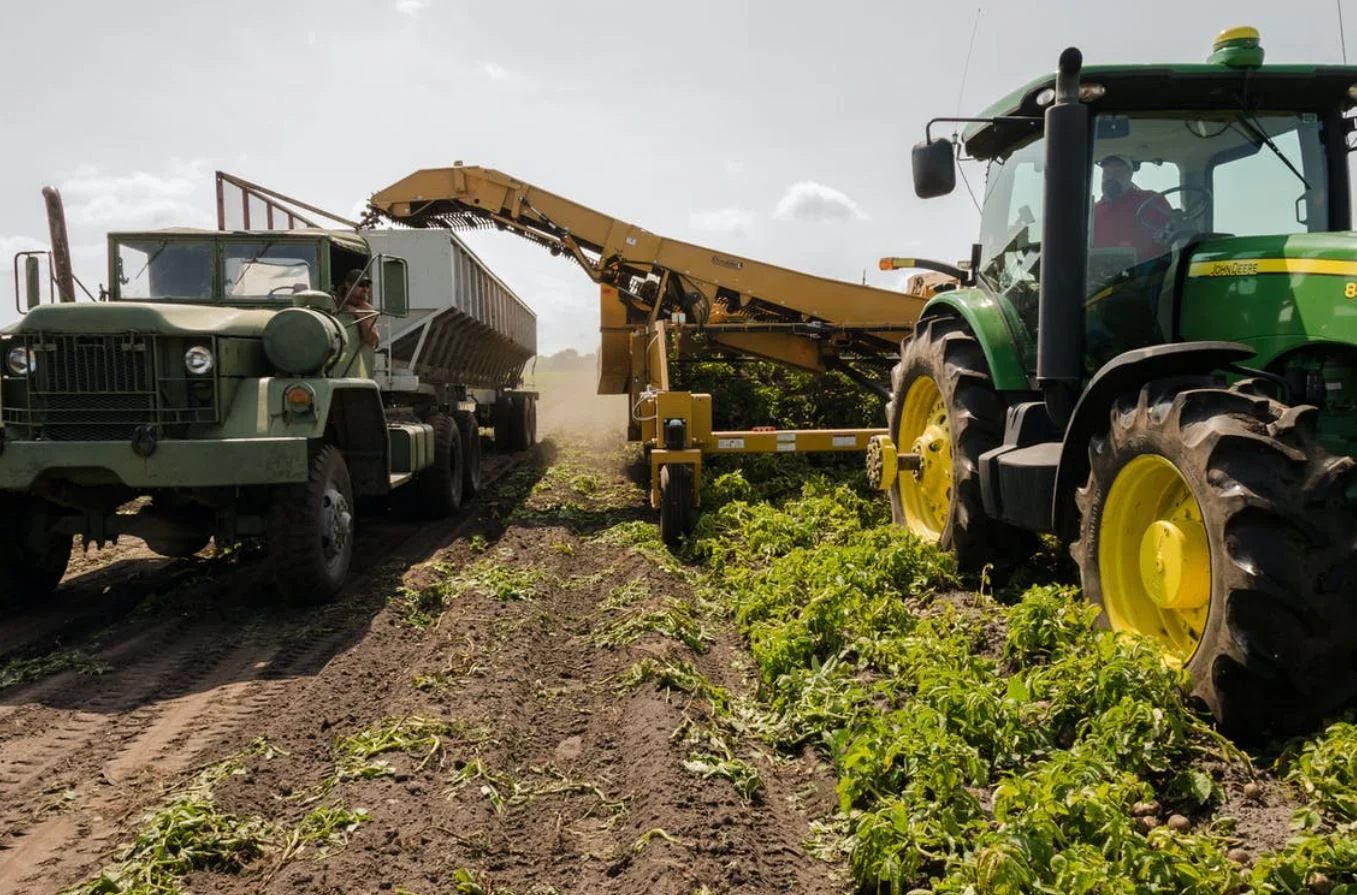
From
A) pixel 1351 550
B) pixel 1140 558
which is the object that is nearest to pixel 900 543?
pixel 1140 558

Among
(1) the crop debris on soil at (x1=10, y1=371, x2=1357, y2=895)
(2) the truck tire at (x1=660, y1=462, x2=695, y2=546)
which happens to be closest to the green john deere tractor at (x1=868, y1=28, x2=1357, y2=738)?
(1) the crop debris on soil at (x1=10, y1=371, x2=1357, y2=895)

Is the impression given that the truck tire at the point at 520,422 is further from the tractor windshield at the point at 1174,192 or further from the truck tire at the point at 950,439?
the tractor windshield at the point at 1174,192

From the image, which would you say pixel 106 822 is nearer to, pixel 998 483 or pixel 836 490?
pixel 998 483

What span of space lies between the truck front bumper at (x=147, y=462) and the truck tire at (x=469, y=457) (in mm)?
5126

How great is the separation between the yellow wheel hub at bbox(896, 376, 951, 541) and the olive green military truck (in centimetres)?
380

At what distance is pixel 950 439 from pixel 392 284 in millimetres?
4519

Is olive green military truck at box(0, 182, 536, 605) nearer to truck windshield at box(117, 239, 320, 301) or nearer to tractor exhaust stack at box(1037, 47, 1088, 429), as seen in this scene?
truck windshield at box(117, 239, 320, 301)

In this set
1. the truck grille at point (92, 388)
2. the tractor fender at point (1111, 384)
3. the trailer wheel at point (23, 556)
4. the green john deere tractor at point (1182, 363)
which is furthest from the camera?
the trailer wheel at point (23, 556)

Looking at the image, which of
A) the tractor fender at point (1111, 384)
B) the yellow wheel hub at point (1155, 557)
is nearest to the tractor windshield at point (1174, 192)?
the tractor fender at point (1111, 384)

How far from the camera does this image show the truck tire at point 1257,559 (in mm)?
3098

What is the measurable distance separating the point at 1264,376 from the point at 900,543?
251 centimetres

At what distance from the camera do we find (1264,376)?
370 centimetres

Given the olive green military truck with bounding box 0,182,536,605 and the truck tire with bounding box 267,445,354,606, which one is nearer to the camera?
the olive green military truck with bounding box 0,182,536,605

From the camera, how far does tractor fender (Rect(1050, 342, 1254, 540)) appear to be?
3709 mm
